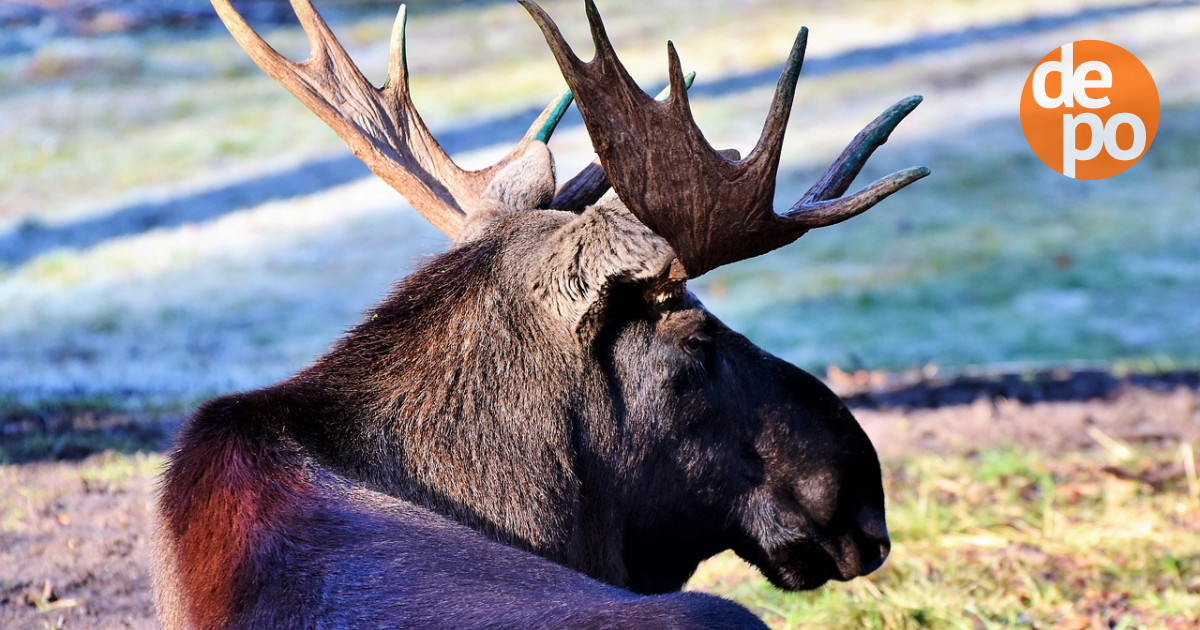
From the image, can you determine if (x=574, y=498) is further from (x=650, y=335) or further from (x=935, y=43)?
(x=935, y=43)

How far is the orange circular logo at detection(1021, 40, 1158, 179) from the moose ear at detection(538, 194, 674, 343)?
10663mm

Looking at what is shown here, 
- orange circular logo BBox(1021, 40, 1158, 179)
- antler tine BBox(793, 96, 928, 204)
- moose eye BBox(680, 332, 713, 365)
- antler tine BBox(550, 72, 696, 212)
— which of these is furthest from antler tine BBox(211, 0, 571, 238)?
orange circular logo BBox(1021, 40, 1158, 179)

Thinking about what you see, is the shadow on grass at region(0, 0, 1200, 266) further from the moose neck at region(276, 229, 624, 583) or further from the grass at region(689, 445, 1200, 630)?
the moose neck at region(276, 229, 624, 583)

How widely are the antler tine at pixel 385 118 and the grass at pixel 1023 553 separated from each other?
1703 mm

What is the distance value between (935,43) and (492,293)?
17601mm

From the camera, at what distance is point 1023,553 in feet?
17.0

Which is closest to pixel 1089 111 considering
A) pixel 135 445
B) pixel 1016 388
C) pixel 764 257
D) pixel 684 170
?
pixel 764 257

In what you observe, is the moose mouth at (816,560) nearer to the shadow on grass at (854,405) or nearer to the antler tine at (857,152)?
the antler tine at (857,152)

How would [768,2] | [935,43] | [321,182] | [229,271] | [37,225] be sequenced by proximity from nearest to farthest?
[229,271]
[37,225]
[321,182]
[935,43]
[768,2]

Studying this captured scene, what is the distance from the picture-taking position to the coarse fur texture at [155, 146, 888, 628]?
292 centimetres

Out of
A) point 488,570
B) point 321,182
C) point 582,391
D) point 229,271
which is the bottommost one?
point 488,570

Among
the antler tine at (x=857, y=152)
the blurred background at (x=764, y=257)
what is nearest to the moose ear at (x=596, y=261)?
the antler tine at (x=857, y=152)

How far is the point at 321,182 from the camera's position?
52.3ft

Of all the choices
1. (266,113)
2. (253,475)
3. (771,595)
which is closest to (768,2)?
(266,113)
